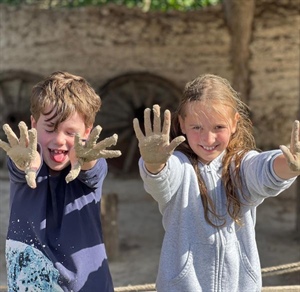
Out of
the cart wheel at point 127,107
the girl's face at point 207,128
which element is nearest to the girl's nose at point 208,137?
the girl's face at point 207,128

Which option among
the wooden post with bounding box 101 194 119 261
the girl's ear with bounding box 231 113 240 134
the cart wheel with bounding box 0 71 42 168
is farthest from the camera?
the cart wheel with bounding box 0 71 42 168

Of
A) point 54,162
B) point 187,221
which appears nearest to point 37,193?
point 54,162

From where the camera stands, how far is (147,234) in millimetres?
6309

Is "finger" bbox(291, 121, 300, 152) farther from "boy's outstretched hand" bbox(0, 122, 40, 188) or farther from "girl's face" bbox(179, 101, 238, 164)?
"boy's outstretched hand" bbox(0, 122, 40, 188)

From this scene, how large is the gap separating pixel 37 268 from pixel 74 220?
0.17 meters

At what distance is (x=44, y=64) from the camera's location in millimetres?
8117

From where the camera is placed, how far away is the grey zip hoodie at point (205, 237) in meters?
1.95

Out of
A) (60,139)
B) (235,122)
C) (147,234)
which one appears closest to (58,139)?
(60,139)

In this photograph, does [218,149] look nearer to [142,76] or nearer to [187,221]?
[187,221]

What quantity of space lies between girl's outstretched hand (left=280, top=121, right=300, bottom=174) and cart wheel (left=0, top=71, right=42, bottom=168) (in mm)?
6720

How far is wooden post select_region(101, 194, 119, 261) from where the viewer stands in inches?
208

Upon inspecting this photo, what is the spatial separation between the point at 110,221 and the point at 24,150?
3.54 m

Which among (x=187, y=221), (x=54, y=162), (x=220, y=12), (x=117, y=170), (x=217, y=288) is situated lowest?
(x=117, y=170)

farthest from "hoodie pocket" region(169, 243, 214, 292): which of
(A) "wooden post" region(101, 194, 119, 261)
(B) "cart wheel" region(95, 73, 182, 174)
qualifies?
(B) "cart wheel" region(95, 73, 182, 174)
